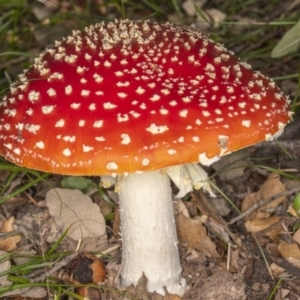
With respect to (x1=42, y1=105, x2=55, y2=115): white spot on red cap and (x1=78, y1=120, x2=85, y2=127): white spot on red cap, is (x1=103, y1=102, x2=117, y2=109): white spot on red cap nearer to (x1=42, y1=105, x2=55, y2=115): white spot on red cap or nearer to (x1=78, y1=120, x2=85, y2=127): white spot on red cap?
(x1=78, y1=120, x2=85, y2=127): white spot on red cap

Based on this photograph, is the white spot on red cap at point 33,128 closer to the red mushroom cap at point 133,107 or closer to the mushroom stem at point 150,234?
the red mushroom cap at point 133,107

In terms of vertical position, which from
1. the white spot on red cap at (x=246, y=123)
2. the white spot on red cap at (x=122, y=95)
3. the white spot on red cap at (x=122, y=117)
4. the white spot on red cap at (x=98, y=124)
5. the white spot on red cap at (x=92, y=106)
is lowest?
the white spot on red cap at (x=98, y=124)

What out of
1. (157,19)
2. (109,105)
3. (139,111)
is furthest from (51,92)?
(157,19)

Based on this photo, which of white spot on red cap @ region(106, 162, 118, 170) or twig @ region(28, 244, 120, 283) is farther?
twig @ region(28, 244, 120, 283)

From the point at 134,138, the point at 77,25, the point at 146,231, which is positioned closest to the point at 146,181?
the point at 146,231

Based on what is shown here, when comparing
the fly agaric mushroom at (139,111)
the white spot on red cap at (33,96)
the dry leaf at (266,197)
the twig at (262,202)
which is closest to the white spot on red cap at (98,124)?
the fly agaric mushroom at (139,111)

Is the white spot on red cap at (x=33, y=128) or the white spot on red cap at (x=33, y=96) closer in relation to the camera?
the white spot on red cap at (x=33, y=128)

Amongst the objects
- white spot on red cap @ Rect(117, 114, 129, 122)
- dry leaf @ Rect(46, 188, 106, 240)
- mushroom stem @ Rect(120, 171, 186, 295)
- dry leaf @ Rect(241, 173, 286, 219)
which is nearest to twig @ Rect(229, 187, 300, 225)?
dry leaf @ Rect(241, 173, 286, 219)

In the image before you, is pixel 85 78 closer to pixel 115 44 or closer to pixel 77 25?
pixel 115 44
